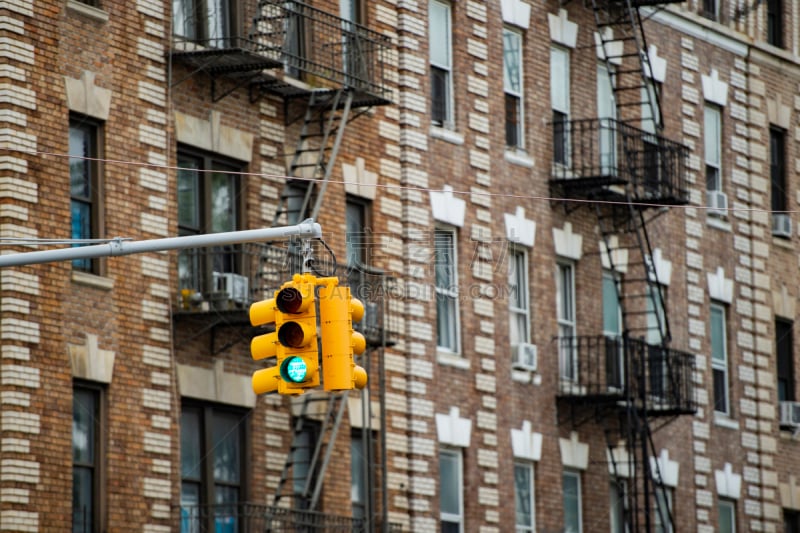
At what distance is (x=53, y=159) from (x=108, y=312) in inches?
83.9

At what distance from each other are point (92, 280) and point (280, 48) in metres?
4.57

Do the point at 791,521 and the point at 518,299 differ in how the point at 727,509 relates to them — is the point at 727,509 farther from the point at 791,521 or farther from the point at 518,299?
the point at 518,299

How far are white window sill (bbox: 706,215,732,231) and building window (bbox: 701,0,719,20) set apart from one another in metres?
4.22

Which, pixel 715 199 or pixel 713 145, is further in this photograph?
pixel 713 145

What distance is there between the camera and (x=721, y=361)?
42.9 meters

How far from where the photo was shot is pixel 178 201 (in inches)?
1157

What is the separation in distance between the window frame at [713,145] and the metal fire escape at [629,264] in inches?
97.3

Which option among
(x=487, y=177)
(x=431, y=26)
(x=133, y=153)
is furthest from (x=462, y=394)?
(x=133, y=153)

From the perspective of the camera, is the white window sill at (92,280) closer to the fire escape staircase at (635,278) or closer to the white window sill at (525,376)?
the white window sill at (525,376)

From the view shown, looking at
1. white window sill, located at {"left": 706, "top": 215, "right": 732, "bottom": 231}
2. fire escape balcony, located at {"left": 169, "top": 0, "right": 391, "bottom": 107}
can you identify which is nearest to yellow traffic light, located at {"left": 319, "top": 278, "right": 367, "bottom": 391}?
fire escape balcony, located at {"left": 169, "top": 0, "right": 391, "bottom": 107}

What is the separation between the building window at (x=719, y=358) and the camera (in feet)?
140

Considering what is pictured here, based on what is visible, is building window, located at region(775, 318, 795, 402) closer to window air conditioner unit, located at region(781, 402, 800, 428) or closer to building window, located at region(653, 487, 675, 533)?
window air conditioner unit, located at region(781, 402, 800, 428)

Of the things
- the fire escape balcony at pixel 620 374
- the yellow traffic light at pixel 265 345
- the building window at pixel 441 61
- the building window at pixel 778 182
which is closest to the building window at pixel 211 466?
the building window at pixel 441 61

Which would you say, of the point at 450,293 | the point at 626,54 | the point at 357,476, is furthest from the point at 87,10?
the point at 626,54
